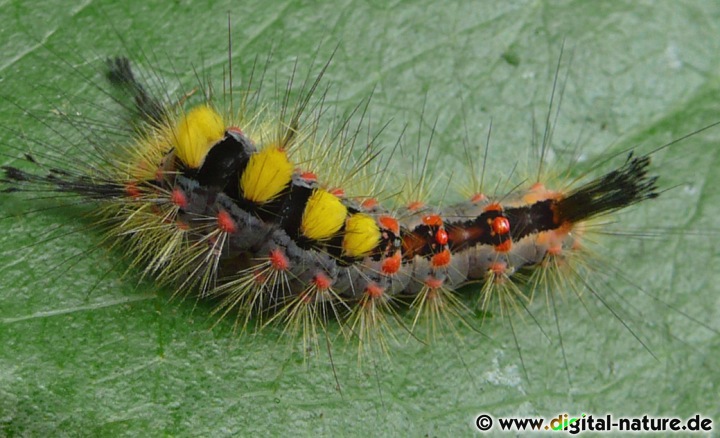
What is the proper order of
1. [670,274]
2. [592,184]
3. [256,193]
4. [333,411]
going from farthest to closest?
[670,274], [592,184], [333,411], [256,193]

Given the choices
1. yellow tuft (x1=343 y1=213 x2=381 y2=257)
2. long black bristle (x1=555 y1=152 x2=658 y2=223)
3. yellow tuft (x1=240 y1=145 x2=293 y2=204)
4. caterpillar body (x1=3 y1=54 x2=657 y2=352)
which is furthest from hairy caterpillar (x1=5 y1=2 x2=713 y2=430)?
yellow tuft (x1=240 y1=145 x2=293 y2=204)

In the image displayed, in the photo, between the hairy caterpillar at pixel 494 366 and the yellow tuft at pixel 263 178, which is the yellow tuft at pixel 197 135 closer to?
the yellow tuft at pixel 263 178

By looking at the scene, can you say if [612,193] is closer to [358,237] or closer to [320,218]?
[358,237]

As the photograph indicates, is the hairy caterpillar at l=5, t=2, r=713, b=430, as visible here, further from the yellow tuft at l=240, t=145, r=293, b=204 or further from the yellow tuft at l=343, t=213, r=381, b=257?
the yellow tuft at l=240, t=145, r=293, b=204

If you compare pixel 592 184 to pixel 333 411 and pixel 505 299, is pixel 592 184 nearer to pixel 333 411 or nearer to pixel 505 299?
pixel 505 299

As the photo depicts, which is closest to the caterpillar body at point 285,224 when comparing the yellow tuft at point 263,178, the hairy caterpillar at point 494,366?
the yellow tuft at point 263,178

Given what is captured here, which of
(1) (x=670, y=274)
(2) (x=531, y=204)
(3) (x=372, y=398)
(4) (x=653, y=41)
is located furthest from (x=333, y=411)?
(4) (x=653, y=41)

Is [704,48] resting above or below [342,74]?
above
